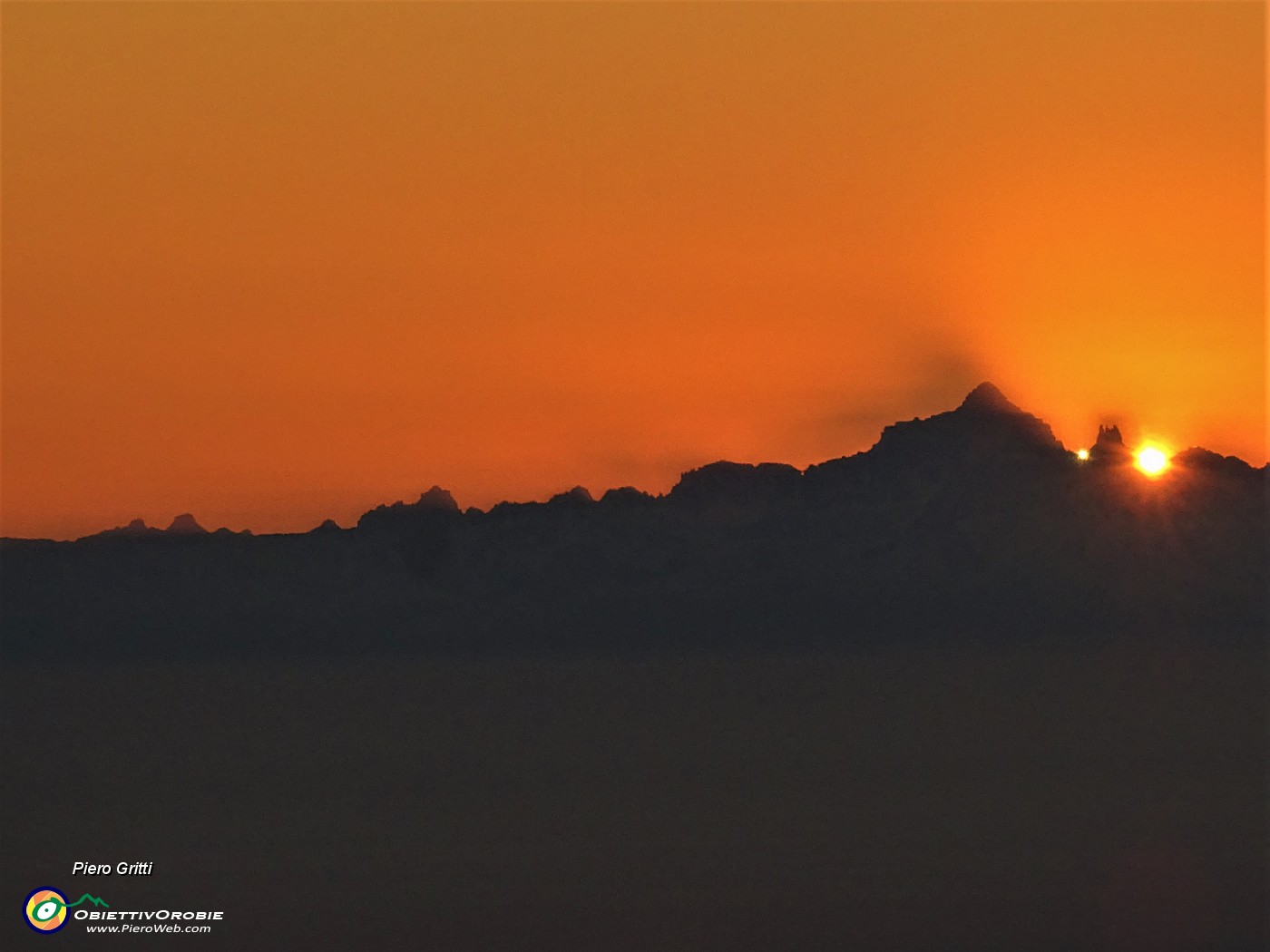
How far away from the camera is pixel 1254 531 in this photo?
4934 inches

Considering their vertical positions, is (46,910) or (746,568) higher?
(746,568)

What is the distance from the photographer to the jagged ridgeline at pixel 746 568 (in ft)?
401

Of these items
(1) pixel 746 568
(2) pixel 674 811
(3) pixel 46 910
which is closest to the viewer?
(3) pixel 46 910

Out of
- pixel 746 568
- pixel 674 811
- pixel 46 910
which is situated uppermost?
pixel 746 568

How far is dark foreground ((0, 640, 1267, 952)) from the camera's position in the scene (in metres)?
37.2

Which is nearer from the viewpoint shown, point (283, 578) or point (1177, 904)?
point (1177, 904)

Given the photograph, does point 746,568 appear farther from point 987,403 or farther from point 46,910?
point 46,910

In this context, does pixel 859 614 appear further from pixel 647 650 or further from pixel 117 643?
pixel 117 643

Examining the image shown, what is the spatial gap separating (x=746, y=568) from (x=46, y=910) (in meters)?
100

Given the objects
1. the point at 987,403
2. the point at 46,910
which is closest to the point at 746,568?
the point at 987,403

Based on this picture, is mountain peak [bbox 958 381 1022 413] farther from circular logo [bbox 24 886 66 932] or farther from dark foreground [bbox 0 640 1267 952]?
circular logo [bbox 24 886 66 932]

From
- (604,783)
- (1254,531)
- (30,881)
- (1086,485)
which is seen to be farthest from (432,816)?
(1254,531)

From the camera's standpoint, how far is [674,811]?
53.6m

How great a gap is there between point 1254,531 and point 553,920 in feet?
327
